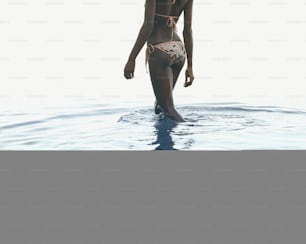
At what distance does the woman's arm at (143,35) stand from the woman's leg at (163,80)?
0.32 metres

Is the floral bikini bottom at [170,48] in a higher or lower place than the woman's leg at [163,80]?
higher

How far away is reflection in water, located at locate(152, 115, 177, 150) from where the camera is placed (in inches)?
225

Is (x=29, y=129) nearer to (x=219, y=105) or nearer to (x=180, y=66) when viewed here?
(x=180, y=66)

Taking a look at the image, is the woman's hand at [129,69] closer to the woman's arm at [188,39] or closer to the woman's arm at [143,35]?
the woman's arm at [143,35]

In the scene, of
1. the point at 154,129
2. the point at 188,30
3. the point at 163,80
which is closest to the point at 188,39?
the point at 188,30

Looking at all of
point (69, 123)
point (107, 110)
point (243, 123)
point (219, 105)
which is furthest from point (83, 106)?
point (243, 123)

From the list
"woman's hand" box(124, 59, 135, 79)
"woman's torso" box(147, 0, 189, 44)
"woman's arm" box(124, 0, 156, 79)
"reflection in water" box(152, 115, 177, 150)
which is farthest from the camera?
"woman's torso" box(147, 0, 189, 44)

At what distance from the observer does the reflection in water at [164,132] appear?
225 inches

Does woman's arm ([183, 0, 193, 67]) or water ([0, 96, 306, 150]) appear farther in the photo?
woman's arm ([183, 0, 193, 67])

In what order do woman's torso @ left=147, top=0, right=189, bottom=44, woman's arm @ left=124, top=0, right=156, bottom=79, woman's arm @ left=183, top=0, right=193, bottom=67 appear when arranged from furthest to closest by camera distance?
woman's arm @ left=183, top=0, right=193, bottom=67 → woman's torso @ left=147, top=0, right=189, bottom=44 → woman's arm @ left=124, top=0, right=156, bottom=79

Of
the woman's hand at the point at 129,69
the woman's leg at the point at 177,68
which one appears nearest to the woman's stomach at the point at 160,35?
the woman's leg at the point at 177,68

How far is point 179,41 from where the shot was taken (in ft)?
21.8

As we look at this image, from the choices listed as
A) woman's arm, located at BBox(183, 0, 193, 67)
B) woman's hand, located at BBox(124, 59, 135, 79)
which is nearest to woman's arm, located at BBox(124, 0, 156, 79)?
woman's hand, located at BBox(124, 59, 135, 79)

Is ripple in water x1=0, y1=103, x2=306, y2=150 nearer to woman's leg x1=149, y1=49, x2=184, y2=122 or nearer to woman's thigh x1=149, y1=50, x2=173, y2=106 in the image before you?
woman's leg x1=149, y1=49, x2=184, y2=122
